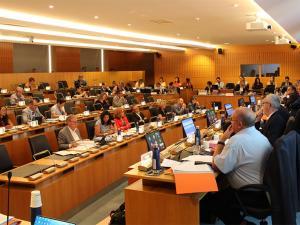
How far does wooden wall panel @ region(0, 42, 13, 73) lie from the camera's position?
49.4 ft

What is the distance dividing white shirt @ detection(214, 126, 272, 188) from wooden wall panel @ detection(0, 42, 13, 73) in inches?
534

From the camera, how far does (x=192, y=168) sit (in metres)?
3.30

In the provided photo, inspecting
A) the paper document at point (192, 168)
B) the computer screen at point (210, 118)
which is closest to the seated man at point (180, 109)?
the computer screen at point (210, 118)

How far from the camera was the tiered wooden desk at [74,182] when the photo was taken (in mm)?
3842

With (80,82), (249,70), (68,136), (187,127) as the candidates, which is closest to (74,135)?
(68,136)

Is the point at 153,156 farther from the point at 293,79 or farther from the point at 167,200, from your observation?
the point at 293,79

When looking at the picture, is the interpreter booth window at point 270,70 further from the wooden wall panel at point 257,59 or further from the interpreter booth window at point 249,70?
the interpreter booth window at point 249,70

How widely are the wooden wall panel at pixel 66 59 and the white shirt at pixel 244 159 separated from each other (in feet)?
50.5

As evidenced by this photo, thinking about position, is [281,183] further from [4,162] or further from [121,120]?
[121,120]

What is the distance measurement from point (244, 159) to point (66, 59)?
52.2 feet

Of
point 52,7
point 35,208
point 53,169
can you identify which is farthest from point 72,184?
point 52,7

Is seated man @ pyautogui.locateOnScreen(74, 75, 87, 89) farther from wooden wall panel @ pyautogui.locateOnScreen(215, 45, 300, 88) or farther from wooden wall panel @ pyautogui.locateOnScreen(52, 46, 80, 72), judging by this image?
wooden wall panel @ pyautogui.locateOnScreen(215, 45, 300, 88)

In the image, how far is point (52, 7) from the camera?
771 centimetres

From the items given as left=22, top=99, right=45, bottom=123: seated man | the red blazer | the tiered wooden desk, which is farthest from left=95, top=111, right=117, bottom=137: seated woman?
left=22, top=99, right=45, bottom=123: seated man
